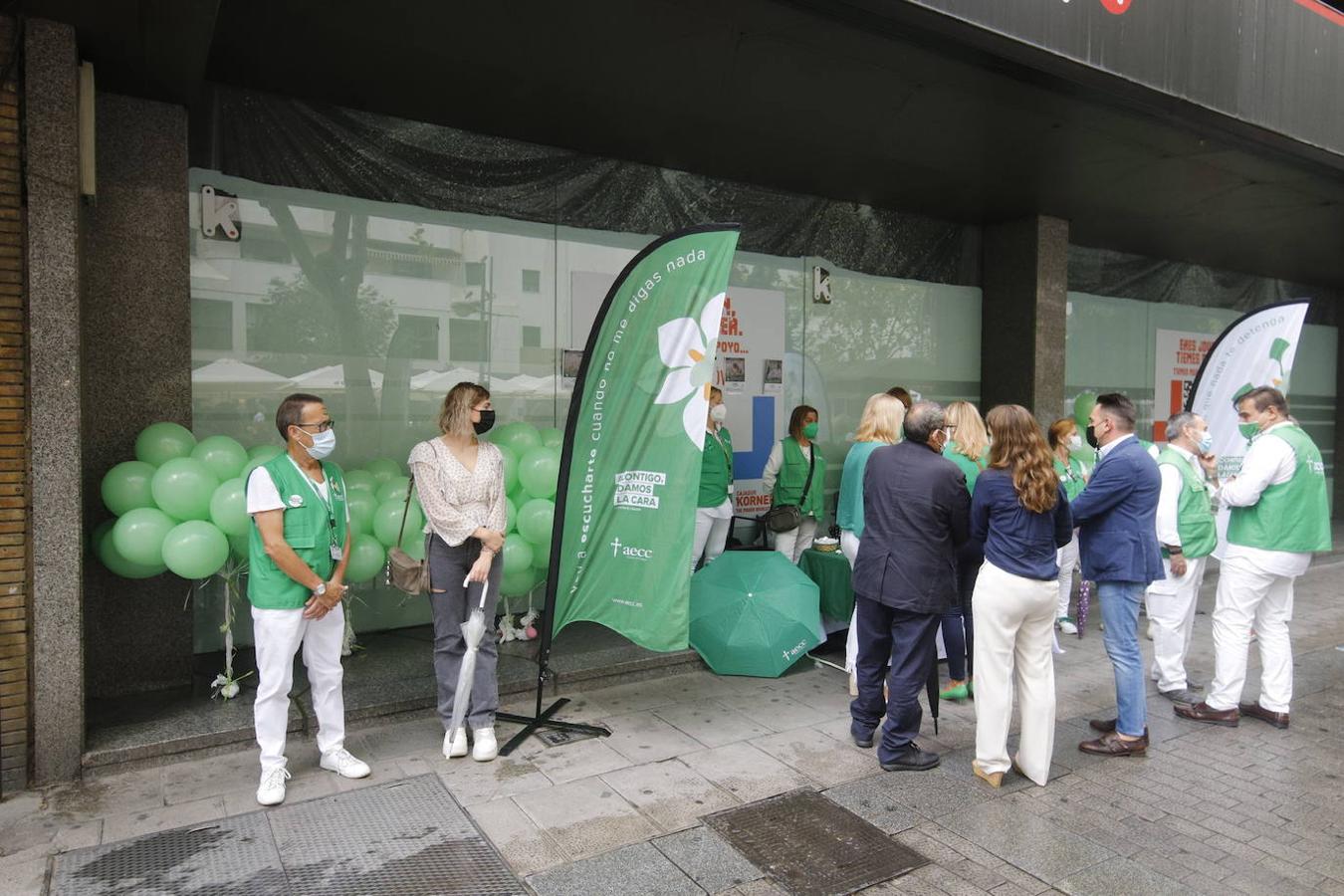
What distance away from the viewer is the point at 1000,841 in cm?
369

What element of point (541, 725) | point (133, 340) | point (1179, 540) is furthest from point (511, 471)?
point (1179, 540)

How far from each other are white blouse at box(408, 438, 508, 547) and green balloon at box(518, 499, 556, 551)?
0.80 meters

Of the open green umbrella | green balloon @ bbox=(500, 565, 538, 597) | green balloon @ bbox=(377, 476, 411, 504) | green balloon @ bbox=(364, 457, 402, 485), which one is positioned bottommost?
the open green umbrella

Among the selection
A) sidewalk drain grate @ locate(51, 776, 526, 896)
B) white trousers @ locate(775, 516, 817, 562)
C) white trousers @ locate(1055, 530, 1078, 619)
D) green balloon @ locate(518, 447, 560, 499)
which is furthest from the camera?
white trousers @ locate(775, 516, 817, 562)

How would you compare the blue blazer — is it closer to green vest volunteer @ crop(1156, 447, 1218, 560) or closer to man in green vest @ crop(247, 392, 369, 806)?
green vest volunteer @ crop(1156, 447, 1218, 560)

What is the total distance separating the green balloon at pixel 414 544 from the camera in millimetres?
5074

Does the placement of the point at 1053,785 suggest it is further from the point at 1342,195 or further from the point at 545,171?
the point at 1342,195

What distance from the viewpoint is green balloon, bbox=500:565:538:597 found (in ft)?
17.3

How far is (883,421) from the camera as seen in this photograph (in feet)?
Result: 18.2

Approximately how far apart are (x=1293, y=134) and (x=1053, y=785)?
216 inches

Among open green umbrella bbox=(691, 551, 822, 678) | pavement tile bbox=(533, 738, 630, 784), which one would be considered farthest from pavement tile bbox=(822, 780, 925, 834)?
open green umbrella bbox=(691, 551, 822, 678)

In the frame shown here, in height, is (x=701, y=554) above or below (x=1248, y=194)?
below

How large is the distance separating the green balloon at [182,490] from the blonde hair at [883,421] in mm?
3851

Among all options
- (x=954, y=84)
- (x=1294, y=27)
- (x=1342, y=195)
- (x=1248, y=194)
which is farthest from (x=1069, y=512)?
(x=1342, y=195)
